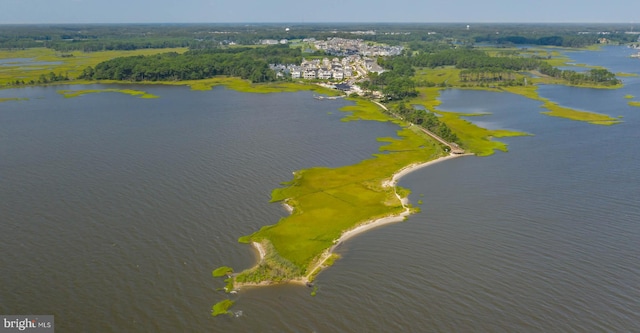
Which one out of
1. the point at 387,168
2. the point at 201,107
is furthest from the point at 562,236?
the point at 201,107

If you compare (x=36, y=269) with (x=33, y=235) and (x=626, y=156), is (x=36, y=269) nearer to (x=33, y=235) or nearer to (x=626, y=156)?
(x=33, y=235)

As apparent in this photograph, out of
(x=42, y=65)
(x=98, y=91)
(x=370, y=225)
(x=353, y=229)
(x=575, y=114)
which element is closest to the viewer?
(x=353, y=229)

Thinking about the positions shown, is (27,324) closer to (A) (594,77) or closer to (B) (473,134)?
(B) (473,134)

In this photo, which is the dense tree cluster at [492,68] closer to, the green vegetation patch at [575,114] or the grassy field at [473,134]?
the green vegetation patch at [575,114]

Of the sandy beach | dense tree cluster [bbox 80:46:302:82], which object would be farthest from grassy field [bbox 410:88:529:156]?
dense tree cluster [bbox 80:46:302:82]

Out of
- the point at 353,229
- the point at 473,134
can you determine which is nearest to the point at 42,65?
the point at 473,134

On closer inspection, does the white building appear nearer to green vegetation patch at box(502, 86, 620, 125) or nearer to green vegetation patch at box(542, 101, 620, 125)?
green vegetation patch at box(502, 86, 620, 125)

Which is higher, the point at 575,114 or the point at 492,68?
the point at 492,68
